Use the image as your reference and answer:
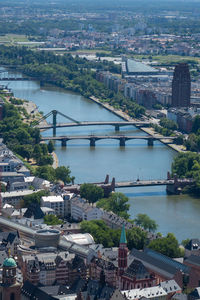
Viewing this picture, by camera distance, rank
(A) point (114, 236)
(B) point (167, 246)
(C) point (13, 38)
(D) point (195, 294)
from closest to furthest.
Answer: (D) point (195, 294) < (B) point (167, 246) < (A) point (114, 236) < (C) point (13, 38)

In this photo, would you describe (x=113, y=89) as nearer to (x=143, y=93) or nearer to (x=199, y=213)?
(x=143, y=93)

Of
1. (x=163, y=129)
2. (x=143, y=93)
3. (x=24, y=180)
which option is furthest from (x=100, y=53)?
(x=24, y=180)

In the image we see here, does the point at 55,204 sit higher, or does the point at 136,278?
the point at 136,278

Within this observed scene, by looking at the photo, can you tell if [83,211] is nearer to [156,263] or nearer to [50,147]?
[156,263]

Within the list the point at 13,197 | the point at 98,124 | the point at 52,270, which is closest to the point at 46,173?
the point at 13,197

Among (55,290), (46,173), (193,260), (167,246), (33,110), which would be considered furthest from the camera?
(33,110)

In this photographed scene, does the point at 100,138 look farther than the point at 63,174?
Yes
